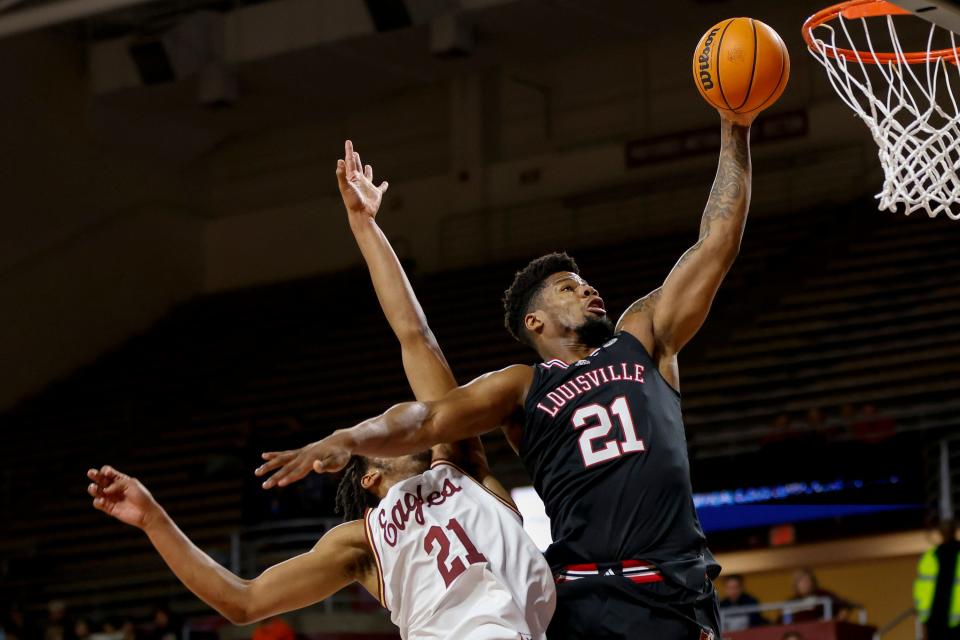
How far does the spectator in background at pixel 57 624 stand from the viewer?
41.8 ft

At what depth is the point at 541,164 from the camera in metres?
19.1

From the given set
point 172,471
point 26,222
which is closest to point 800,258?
point 172,471

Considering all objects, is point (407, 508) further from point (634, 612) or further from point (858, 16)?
point (858, 16)

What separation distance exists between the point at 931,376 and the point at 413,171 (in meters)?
8.41

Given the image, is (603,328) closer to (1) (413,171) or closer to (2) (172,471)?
(2) (172,471)

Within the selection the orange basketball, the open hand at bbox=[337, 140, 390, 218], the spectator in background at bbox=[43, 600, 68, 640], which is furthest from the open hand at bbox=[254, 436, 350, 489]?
the spectator in background at bbox=[43, 600, 68, 640]

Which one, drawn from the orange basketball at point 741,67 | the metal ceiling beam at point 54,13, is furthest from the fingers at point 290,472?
the metal ceiling beam at point 54,13

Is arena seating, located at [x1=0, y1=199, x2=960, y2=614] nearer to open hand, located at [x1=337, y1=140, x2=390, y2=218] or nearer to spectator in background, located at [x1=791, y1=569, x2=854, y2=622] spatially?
spectator in background, located at [x1=791, y1=569, x2=854, y2=622]

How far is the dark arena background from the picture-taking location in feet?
44.5

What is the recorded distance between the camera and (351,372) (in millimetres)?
17500

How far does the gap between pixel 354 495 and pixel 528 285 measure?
854mm


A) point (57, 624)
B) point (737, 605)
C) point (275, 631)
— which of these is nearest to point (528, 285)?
point (737, 605)

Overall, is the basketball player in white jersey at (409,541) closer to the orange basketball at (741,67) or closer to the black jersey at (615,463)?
the black jersey at (615,463)

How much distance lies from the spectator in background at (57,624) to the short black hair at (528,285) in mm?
9147
